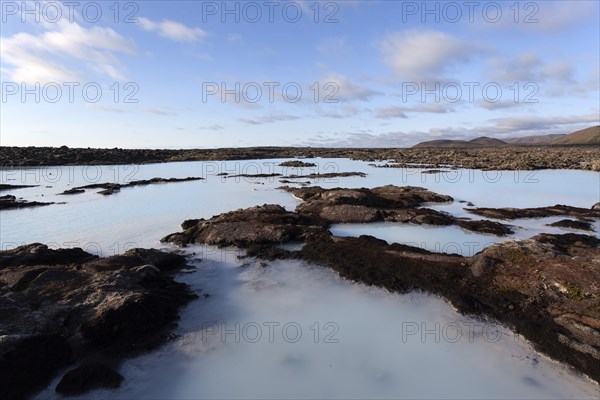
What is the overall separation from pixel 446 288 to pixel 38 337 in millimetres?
8588

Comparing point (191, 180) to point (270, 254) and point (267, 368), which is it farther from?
point (267, 368)

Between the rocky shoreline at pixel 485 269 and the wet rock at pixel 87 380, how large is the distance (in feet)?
19.5

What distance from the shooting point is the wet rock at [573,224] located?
49.0 feet

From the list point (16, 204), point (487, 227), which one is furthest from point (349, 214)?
point (16, 204)

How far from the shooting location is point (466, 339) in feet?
23.0

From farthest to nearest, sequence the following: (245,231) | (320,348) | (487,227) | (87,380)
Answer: (487,227) → (245,231) → (320,348) → (87,380)

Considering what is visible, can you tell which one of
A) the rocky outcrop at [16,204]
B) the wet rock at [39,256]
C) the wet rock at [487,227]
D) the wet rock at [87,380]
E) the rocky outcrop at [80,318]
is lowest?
the wet rock at [87,380]

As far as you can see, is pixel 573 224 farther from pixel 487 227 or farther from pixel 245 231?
pixel 245 231

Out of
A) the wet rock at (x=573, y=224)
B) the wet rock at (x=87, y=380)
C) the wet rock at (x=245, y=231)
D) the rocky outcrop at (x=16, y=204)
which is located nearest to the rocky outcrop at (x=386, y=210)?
the wet rock at (x=245, y=231)

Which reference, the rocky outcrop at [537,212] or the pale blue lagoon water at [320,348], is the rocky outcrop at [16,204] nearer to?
the pale blue lagoon water at [320,348]

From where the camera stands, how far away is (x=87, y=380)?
5.80 m

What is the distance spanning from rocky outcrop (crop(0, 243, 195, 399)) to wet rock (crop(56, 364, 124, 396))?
0.01 meters

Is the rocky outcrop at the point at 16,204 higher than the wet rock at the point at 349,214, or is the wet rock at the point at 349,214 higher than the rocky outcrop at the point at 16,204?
the rocky outcrop at the point at 16,204

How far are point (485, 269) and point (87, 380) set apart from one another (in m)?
9.10
